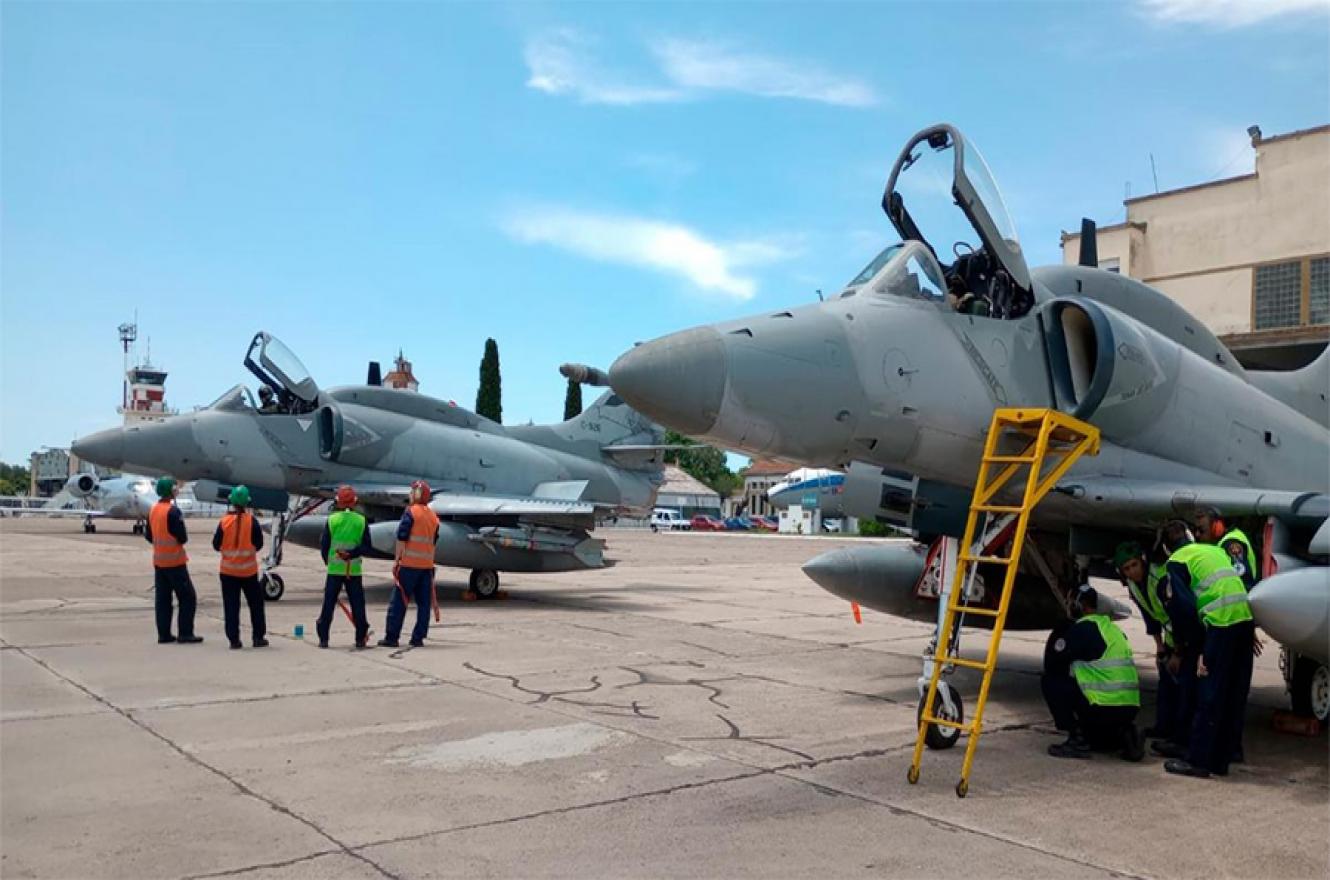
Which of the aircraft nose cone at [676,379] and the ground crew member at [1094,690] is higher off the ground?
the aircraft nose cone at [676,379]

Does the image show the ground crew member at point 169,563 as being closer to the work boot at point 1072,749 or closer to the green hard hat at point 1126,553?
the work boot at point 1072,749

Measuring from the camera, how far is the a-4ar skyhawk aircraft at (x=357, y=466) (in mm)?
14555

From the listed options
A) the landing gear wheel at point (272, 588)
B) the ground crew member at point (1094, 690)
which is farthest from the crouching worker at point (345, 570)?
the ground crew member at point (1094, 690)

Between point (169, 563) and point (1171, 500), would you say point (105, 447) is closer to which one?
point (169, 563)

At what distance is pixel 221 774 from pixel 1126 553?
5725mm

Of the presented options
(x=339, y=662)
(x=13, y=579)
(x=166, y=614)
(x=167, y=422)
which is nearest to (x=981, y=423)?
(x=339, y=662)

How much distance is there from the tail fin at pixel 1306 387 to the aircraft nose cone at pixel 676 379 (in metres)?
6.19

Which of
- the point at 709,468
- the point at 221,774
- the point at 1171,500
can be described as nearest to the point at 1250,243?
the point at 1171,500

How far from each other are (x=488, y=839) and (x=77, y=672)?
5.55 m

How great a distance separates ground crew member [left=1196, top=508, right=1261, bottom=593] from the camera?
5953mm

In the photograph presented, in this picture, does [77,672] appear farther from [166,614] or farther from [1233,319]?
[1233,319]

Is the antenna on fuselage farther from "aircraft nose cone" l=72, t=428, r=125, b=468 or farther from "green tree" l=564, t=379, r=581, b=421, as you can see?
"green tree" l=564, t=379, r=581, b=421

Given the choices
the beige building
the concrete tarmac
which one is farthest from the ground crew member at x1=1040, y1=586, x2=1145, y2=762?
the beige building

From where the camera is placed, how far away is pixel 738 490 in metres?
112
